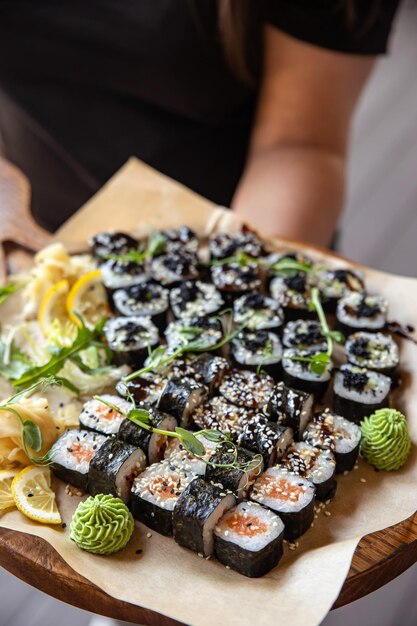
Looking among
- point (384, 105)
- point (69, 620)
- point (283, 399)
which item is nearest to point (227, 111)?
point (283, 399)

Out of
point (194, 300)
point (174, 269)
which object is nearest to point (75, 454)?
point (194, 300)

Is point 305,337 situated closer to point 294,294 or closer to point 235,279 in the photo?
point 294,294

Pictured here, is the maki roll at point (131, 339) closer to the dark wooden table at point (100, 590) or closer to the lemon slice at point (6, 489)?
the lemon slice at point (6, 489)

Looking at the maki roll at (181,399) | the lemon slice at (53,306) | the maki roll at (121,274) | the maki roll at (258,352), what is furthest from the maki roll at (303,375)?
the lemon slice at (53,306)

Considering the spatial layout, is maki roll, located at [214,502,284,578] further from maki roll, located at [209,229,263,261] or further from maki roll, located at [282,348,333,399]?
maki roll, located at [209,229,263,261]

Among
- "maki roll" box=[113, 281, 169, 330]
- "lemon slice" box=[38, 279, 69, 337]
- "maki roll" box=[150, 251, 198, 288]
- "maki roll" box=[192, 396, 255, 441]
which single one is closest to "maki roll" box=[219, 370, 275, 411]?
"maki roll" box=[192, 396, 255, 441]

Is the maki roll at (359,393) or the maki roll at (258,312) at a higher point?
the maki roll at (359,393)

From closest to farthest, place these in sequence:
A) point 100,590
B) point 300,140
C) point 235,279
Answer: point 100,590 → point 235,279 → point 300,140
